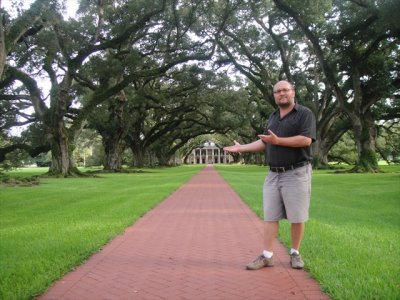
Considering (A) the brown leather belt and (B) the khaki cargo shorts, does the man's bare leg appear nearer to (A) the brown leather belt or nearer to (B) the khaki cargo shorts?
(B) the khaki cargo shorts

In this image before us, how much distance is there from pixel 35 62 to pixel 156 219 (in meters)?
23.4

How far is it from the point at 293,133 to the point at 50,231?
5160 mm

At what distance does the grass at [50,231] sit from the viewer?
5.16m

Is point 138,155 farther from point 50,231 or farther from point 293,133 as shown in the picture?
point 293,133

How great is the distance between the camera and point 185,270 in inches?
214

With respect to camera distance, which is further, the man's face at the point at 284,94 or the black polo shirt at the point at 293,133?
the man's face at the point at 284,94

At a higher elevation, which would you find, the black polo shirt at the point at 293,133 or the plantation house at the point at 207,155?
the plantation house at the point at 207,155

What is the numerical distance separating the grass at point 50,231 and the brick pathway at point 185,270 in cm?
26

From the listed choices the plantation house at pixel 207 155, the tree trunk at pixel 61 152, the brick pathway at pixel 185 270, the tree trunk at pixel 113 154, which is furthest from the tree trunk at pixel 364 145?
the plantation house at pixel 207 155

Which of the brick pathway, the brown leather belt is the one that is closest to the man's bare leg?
the brick pathway

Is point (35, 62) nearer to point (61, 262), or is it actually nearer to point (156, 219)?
point (156, 219)

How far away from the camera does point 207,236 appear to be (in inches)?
305

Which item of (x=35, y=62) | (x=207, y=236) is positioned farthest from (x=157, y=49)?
(x=207, y=236)

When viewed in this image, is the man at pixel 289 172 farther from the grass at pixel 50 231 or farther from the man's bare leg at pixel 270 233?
the grass at pixel 50 231
